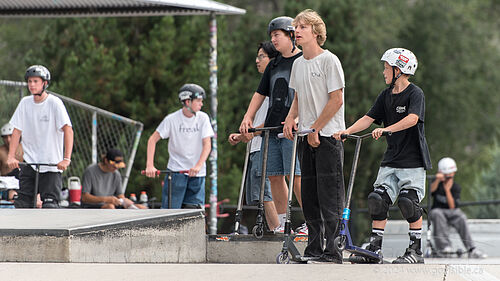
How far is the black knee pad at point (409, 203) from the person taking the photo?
6949 millimetres

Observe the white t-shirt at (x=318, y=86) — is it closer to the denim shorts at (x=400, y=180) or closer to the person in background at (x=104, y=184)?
the denim shorts at (x=400, y=180)

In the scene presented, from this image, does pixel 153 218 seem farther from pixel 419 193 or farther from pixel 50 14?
pixel 50 14

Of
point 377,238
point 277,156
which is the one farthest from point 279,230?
point 377,238

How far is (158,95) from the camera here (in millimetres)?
18766

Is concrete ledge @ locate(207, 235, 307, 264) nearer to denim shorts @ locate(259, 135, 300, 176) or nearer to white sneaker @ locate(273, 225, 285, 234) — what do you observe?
white sneaker @ locate(273, 225, 285, 234)

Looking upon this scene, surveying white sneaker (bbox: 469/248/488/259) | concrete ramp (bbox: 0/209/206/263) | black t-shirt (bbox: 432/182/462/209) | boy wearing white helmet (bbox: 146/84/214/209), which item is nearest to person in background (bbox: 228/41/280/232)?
concrete ramp (bbox: 0/209/206/263)

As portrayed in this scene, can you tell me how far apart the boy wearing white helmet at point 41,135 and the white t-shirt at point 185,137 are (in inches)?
50.3

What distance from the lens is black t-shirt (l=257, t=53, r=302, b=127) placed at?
724cm

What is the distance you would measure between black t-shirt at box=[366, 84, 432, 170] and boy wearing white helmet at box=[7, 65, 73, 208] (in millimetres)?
3651

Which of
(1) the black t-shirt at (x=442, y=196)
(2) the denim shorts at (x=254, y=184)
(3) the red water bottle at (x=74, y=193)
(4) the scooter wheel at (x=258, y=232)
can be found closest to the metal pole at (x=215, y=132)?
(3) the red water bottle at (x=74, y=193)

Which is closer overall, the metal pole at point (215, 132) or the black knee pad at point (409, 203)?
the black knee pad at point (409, 203)

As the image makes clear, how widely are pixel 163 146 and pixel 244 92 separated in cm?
657

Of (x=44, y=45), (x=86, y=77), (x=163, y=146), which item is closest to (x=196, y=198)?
(x=163, y=146)

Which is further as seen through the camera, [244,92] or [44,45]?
[244,92]
